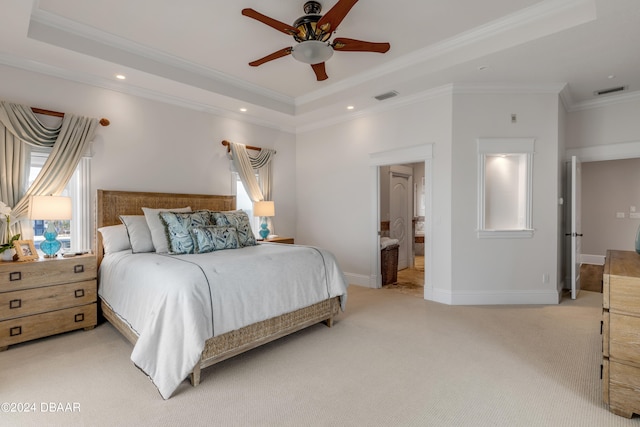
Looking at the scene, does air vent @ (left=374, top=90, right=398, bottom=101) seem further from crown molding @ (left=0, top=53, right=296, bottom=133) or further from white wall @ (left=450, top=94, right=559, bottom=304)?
crown molding @ (left=0, top=53, right=296, bottom=133)

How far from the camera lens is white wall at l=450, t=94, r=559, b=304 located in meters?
4.15

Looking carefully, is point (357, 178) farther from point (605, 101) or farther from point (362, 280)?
point (605, 101)

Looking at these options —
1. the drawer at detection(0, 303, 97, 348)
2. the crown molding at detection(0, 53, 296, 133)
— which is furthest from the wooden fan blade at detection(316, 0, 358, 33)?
the drawer at detection(0, 303, 97, 348)

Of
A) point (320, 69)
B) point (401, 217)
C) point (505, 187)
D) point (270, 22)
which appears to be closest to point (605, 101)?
point (505, 187)

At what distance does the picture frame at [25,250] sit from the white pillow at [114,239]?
1.94 ft

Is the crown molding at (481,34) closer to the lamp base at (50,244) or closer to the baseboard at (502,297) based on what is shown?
the baseboard at (502,297)

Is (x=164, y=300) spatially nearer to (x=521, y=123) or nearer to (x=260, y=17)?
(x=260, y=17)

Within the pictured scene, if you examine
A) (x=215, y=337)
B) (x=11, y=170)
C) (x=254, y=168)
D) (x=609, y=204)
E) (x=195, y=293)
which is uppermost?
(x=254, y=168)

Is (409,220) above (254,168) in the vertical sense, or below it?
below

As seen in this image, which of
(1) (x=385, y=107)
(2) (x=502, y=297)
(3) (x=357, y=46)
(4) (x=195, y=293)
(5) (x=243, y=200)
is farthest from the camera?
(5) (x=243, y=200)

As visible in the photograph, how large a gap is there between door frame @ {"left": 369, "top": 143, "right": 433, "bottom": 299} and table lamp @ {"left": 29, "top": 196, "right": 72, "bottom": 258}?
152 inches

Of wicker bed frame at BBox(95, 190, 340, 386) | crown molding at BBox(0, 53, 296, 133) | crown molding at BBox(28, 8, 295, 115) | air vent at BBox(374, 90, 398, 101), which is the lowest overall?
wicker bed frame at BBox(95, 190, 340, 386)

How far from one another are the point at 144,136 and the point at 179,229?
5.57 ft

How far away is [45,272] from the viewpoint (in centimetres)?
303
